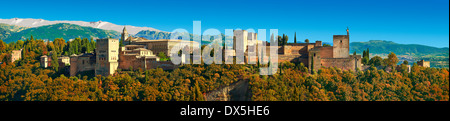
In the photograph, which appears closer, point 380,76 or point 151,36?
point 380,76

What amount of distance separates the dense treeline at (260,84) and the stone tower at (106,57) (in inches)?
26.7

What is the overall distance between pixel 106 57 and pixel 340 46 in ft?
62.5

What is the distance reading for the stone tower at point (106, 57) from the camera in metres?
33.5

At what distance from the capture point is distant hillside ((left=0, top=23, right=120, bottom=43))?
13164 centimetres

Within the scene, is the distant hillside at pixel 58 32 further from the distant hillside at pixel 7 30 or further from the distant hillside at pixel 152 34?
the distant hillside at pixel 152 34

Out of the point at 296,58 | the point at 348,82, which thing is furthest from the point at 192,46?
the point at 348,82

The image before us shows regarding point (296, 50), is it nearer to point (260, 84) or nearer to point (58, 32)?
point (260, 84)

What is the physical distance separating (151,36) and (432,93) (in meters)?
106

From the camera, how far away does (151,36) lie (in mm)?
129375

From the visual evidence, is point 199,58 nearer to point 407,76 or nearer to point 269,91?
point 269,91

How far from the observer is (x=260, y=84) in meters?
29.4

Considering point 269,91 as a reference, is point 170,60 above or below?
above

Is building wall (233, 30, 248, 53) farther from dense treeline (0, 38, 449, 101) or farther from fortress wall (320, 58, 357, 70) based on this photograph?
fortress wall (320, 58, 357, 70)

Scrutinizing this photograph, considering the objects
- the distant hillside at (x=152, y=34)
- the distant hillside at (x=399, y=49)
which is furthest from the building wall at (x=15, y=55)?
the distant hillside at (x=152, y=34)
